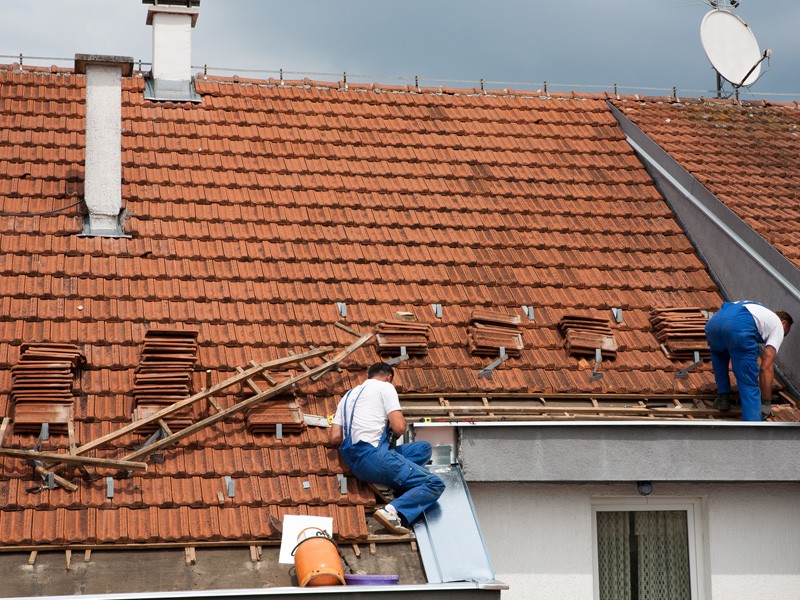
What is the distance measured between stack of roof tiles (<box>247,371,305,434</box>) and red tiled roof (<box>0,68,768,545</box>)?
3.7 inches

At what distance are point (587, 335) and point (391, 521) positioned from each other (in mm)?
2891

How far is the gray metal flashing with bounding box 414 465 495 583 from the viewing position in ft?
24.3

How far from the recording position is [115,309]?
9.40 metres

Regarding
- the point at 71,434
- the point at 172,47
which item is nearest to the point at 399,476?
the point at 71,434

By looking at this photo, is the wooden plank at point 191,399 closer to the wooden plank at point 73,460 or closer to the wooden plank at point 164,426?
the wooden plank at point 164,426

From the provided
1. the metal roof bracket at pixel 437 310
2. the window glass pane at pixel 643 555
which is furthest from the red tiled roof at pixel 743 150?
the metal roof bracket at pixel 437 310

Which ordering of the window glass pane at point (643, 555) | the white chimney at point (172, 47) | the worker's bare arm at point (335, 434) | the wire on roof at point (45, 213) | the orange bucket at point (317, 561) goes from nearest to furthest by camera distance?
1. the orange bucket at point (317, 561)
2. the worker's bare arm at point (335, 434)
3. the window glass pane at point (643, 555)
4. the wire on roof at point (45, 213)
5. the white chimney at point (172, 47)

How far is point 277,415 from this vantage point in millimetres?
8625

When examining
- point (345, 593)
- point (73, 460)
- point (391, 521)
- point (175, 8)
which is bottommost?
point (345, 593)

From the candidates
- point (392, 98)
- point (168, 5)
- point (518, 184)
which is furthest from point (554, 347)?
point (168, 5)

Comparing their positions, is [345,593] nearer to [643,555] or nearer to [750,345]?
[643,555]

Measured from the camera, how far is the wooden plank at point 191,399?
26.3 feet

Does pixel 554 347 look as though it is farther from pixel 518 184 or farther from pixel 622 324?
pixel 518 184

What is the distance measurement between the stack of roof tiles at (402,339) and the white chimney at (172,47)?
438cm
